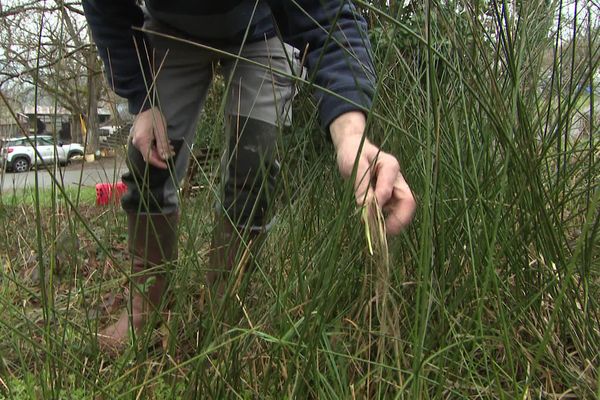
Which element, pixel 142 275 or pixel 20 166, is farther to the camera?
pixel 20 166

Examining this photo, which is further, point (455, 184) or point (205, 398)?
point (455, 184)

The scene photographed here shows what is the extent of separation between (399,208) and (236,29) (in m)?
0.73

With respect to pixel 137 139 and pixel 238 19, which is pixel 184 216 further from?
pixel 238 19

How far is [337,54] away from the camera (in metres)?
0.83

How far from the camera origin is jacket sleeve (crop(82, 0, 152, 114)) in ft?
3.79

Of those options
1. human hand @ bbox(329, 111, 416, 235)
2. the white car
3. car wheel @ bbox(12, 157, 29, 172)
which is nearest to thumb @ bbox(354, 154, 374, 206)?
human hand @ bbox(329, 111, 416, 235)

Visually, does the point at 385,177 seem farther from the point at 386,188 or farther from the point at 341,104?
the point at 341,104

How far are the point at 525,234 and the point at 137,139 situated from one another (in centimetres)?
79

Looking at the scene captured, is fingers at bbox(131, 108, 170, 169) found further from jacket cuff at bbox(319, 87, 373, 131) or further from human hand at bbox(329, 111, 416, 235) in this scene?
human hand at bbox(329, 111, 416, 235)

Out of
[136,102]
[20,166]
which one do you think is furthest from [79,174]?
[20,166]

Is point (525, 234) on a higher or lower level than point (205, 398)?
higher

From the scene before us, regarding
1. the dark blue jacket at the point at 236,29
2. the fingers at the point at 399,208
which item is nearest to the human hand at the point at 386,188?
the fingers at the point at 399,208

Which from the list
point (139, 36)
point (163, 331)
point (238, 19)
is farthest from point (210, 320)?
point (139, 36)

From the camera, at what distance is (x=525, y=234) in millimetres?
714
